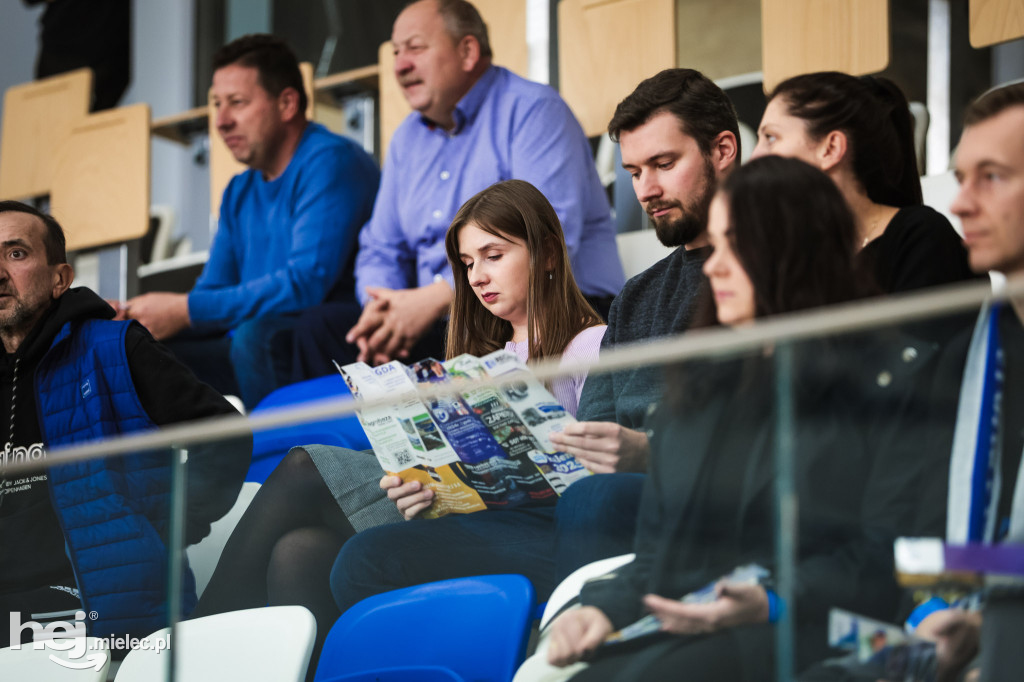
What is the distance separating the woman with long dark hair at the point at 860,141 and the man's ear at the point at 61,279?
1.31 meters

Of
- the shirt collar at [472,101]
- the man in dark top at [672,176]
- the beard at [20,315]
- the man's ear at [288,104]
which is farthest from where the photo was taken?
the man's ear at [288,104]

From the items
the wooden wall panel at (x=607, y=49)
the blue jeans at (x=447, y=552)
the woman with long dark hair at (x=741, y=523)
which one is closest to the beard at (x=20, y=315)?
the blue jeans at (x=447, y=552)

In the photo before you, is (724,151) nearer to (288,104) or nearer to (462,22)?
(462,22)

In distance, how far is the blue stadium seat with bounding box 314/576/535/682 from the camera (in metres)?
1.40

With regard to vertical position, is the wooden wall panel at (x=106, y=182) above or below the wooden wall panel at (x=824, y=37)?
below

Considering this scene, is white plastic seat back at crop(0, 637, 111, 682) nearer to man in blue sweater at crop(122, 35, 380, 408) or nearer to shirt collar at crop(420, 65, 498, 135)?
man in blue sweater at crop(122, 35, 380, 408)

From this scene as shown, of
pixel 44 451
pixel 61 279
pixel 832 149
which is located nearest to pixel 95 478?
pixel 44 451

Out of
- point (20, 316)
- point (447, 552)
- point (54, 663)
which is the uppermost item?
point (20, 316)

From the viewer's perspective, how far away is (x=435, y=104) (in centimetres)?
289

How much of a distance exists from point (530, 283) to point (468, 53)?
3.28ft

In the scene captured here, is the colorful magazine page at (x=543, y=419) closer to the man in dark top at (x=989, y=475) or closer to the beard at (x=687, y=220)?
the man in dark top at (x=989, y=475)

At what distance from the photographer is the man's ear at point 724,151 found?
81.0 inches

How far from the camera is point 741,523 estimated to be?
1164 mm

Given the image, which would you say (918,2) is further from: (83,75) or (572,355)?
(83,75)
